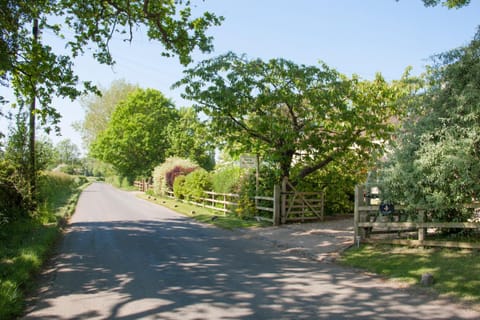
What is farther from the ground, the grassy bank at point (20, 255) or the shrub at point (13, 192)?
the shrub at point (13, 192)

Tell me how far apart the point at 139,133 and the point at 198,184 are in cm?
2346

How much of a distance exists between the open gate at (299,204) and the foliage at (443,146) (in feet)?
19.8

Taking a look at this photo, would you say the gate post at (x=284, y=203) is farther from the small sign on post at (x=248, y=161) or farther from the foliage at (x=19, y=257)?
the foliage at (x=19, y=257)

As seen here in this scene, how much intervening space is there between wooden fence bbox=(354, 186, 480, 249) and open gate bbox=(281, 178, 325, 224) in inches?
177

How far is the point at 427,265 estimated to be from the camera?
7914mm

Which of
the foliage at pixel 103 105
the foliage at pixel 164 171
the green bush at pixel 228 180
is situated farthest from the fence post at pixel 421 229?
the foliage at pixel 103 105

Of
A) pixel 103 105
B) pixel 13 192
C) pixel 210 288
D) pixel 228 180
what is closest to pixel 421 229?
pixel 210 288

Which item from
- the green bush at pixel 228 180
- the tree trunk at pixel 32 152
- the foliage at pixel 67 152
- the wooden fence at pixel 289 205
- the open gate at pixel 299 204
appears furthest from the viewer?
the foliage at pixel 67 152

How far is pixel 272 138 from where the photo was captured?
15.0 meters

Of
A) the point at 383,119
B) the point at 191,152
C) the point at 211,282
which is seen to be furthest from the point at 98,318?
the point at 191,152

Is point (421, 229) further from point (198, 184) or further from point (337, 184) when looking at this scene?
point (198, 184)

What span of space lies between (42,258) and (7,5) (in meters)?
7.08

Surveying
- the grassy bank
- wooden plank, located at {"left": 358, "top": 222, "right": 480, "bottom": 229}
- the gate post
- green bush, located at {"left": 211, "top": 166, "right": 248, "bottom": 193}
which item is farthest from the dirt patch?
the grassy bank

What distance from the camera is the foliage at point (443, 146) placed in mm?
8352
